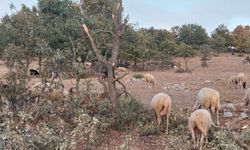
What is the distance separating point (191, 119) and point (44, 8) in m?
28.2

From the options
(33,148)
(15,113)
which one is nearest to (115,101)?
(15,113)

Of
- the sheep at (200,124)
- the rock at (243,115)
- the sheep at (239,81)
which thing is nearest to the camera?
the sheep at (200,124)

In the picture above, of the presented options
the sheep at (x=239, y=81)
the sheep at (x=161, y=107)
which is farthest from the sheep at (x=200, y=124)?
the sheep at (x=239, y=81)

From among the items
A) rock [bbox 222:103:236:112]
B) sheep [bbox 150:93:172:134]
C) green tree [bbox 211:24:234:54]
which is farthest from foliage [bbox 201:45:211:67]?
sheep [bbox 150:93:172:134]

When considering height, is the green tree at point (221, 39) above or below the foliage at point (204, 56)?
above

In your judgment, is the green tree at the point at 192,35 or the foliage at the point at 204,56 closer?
the foliage at the point at 204,56

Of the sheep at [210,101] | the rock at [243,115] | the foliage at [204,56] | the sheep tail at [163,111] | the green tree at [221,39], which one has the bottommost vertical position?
the rock at [243,115]

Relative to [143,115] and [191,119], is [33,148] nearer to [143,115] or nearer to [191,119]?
[191,119]

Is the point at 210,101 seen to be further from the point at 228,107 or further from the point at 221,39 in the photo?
the point at 221,39

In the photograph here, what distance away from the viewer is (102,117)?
14.1 m

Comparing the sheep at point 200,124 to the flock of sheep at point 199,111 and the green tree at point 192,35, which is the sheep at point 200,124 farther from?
the green tree at point 192,35

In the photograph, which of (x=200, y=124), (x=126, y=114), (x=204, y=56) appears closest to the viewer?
(x=200, y=124)

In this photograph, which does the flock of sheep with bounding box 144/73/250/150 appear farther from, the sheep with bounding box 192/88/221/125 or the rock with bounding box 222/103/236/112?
the rock with bounding box 222/103/236/112

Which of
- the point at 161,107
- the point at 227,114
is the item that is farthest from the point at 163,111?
the point at 227,114
